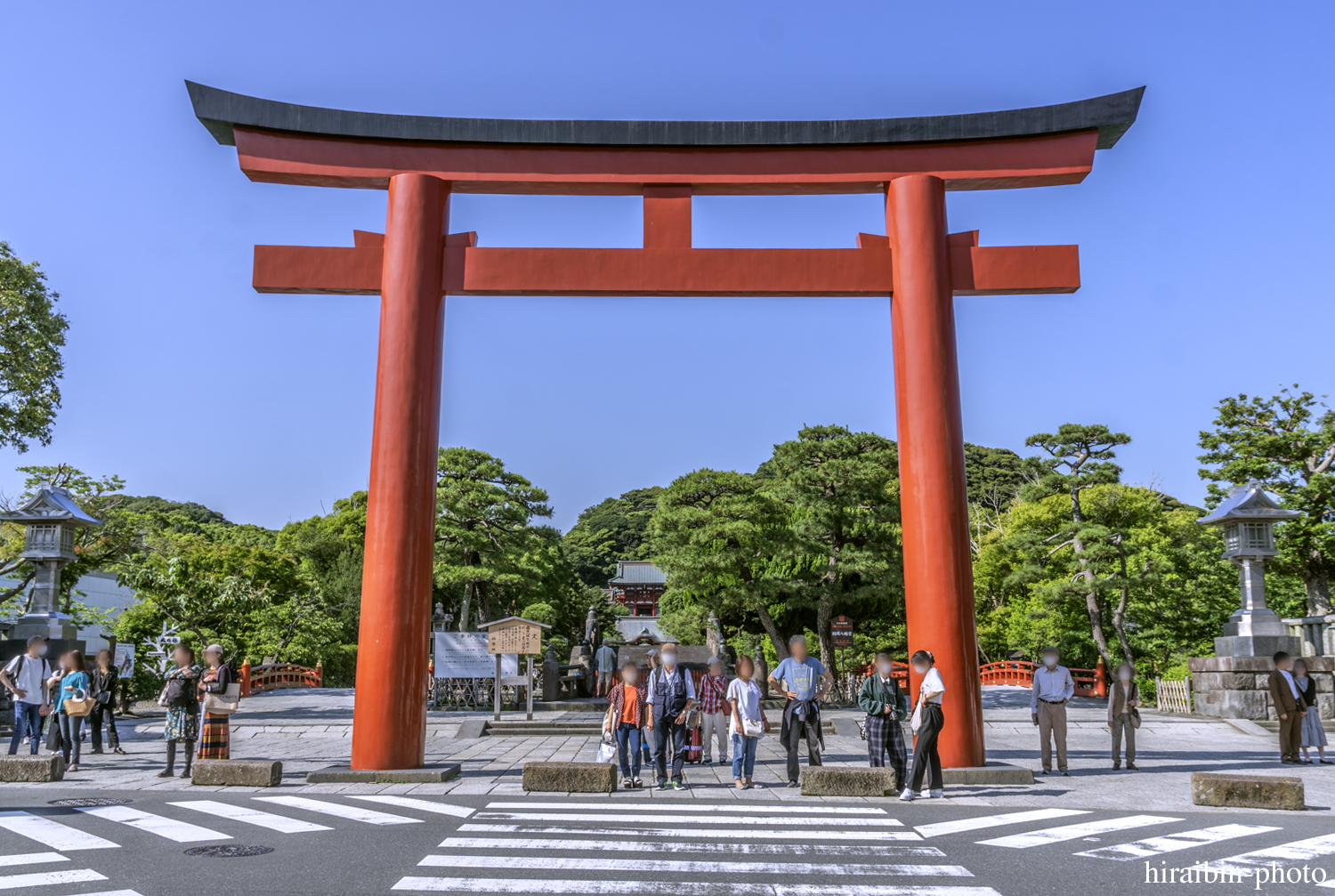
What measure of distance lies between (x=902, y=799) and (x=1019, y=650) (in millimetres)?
25434

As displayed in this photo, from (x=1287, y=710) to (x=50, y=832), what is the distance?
1314 cm

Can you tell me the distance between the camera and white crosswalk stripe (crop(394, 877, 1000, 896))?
4.94 metres

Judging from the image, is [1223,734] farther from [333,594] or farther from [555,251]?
[333,594]

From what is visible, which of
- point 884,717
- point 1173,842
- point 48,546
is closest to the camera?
point 1173,842

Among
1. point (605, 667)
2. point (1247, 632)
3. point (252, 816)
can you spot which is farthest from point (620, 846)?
point (605, 667)

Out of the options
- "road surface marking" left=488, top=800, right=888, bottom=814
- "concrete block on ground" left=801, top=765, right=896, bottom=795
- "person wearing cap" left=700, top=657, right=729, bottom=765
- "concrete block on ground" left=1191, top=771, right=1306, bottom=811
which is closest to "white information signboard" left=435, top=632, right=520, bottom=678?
"person wearing cap" left=700, top=657, right=729, bottom=765

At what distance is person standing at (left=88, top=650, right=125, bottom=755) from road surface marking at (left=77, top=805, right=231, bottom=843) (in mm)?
4957

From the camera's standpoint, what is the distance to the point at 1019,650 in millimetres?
31344

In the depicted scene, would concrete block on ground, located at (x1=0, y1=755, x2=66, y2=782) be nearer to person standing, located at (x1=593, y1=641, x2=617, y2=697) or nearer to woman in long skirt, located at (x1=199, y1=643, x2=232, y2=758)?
woman in long skirt, located at (x1=199, y1=643, x2=232, y2=758)

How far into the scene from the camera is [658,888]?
5016mm

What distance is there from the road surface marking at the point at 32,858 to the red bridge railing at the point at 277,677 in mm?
A: 19749

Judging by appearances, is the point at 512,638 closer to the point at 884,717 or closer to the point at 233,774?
the point at 233,774

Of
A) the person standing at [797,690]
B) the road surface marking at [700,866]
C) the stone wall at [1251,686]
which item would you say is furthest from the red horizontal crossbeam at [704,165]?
the stone wall at [1251,686]

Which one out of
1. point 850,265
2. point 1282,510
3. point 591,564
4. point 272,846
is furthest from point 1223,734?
point 591,564
